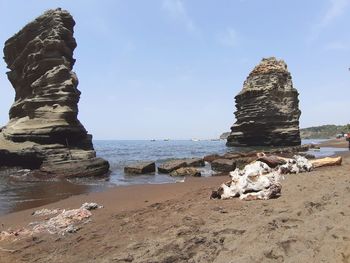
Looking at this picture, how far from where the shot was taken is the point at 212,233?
247 inches

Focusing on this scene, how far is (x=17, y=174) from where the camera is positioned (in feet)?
74.0

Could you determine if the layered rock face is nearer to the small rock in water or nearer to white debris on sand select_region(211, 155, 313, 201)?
the small rock in water

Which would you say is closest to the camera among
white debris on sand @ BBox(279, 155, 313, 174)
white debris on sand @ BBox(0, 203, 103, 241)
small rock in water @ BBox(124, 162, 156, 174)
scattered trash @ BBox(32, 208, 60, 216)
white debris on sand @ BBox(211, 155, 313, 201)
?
white debris on sand @ BBox(0, 203, 103, 241)

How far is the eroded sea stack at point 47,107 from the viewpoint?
23.7 meters

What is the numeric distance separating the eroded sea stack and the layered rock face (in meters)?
38.0

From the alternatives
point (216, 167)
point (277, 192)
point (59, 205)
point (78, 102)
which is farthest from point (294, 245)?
point (78, 102)

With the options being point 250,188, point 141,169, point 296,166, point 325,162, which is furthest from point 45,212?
point 141,169

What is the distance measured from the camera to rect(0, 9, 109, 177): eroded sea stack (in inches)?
934

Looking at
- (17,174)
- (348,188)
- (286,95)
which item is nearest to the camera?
(348,188)

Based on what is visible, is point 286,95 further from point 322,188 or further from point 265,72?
point 322,188

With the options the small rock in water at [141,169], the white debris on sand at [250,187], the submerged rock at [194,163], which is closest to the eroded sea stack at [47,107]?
the small rock in water at [141,169]

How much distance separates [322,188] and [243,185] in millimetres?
2004

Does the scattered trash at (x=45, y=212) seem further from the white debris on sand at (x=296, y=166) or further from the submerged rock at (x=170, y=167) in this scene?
the submerged rock at (x=170, y=167)

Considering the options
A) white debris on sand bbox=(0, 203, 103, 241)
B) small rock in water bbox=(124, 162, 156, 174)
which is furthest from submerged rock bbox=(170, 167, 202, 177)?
white debris on sand bbox=(0, 203, 103, 241)
